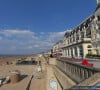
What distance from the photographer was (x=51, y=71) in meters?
26.0

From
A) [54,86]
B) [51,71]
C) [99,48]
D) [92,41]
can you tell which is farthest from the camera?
[92,41]

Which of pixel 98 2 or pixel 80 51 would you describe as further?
pixel 98 2

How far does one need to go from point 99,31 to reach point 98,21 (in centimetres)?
279

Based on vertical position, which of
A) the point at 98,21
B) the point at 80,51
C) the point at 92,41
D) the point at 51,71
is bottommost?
the point at 51,71

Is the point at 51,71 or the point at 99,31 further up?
the point at 99,31

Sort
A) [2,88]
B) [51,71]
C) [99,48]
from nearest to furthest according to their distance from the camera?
[2,88], [51,71], [99,48]

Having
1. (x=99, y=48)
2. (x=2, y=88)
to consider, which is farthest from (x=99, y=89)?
(x=99, y=48)

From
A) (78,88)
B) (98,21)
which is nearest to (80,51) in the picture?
(98,21)

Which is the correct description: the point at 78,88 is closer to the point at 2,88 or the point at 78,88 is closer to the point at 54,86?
the point at 54,86

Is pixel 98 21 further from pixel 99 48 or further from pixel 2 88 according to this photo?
pixel 2 88

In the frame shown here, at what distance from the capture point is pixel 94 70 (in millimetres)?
8711

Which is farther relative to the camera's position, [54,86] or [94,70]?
[54,86]

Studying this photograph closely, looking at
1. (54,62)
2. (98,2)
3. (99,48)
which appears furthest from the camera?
(98,2)

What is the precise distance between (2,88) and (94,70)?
57.6ft
